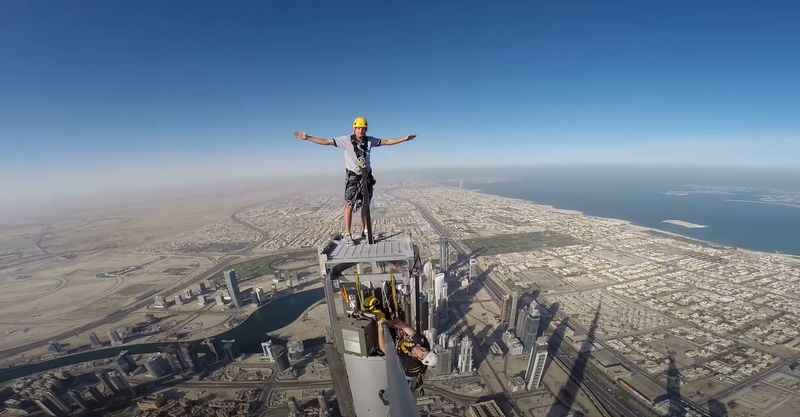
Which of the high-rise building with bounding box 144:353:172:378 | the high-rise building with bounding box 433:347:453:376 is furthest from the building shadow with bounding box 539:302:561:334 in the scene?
the high-rise building with bounding box 144:353:172:378

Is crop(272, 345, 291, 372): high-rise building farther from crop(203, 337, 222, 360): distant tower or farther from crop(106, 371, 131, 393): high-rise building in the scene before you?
crop(106, 371, 131, 393): high-rise building

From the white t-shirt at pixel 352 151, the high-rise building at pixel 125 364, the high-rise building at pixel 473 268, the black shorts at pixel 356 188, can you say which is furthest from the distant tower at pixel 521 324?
the high-rise building at pixel 125 364

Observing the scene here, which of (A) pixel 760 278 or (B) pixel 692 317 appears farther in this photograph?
(A) pixel 760 278

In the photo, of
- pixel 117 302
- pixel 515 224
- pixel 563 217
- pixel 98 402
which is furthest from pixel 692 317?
pixel 117 302

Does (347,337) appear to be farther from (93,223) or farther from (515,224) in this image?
(93,223)

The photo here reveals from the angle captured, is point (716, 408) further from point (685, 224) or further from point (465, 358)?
point (685, 224)

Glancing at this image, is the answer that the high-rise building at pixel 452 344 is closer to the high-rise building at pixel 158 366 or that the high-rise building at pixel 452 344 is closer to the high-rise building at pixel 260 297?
the high-rise building at pixel 260 297

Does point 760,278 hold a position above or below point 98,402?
above
